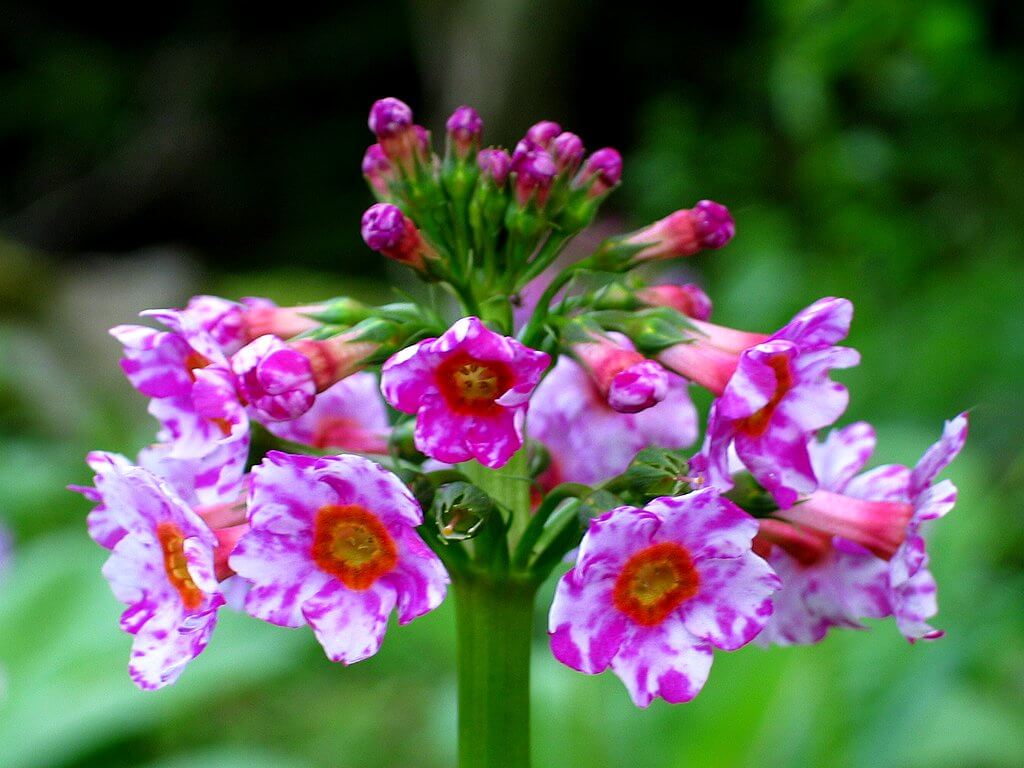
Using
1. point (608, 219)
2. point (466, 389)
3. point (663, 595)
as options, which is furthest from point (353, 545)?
point (608, 219)

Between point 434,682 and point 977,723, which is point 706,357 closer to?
point 977,723

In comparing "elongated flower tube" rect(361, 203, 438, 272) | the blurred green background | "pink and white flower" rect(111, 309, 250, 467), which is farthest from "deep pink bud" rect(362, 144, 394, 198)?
the blurred green background

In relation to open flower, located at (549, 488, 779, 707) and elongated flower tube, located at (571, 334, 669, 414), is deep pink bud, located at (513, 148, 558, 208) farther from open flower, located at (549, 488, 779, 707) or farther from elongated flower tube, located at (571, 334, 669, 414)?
open flower, located at (549, 488, 779, 707)

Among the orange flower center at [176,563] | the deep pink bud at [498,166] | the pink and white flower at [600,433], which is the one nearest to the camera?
the orange flower center at [176,563]

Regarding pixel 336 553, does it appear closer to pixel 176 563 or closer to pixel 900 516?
pixel 176 563

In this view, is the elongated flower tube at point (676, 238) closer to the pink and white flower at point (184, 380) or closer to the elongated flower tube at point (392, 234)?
the elongated flower tube at point (392, 234)

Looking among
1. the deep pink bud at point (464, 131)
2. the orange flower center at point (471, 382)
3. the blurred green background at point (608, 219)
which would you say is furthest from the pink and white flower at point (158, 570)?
the blurred green background at point (608, 219)
